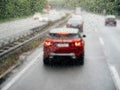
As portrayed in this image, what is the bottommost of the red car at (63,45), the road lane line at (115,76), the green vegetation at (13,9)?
the green vegetation at (13,9)

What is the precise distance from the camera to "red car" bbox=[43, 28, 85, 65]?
49.1 ft

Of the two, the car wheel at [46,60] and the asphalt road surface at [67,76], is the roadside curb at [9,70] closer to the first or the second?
the asphalt road surface at [67,76]

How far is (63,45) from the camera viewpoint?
14953 mm

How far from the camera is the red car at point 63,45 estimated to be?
15.0 m

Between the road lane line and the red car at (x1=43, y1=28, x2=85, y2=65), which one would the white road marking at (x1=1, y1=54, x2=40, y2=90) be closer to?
the red car at (x1=43, y1=28, x2=85, y2=65)

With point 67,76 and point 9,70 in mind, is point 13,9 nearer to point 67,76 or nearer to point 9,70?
point 9,70

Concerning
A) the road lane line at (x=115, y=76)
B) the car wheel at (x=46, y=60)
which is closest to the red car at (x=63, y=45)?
the car wheel at (x=46, y=60)

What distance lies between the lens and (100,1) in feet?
524

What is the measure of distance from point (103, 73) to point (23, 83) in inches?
128

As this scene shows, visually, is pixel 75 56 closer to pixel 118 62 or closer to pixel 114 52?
pixel 118 62

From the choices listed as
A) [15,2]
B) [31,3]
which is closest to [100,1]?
[31,3]

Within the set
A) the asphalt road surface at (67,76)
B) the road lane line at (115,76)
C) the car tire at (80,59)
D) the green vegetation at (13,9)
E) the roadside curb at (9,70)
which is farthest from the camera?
the green vegetation at (13,9)

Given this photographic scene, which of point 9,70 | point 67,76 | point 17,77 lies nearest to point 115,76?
point 67,76

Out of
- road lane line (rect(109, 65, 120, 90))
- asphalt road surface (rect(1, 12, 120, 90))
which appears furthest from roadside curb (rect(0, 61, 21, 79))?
road lane line (rect(109, 65, 120, 90))
